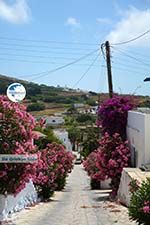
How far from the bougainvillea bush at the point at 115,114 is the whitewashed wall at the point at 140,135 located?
1546mm

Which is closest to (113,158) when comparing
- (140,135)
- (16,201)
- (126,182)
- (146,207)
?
(140,135)

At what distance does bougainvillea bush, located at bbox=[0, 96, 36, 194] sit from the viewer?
14.5m

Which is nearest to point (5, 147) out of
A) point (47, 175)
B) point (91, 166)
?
point (47, 175)

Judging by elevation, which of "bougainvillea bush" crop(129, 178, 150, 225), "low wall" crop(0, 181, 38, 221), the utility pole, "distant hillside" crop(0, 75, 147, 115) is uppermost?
"distant hillside" crop(0, 75, 147, 115)

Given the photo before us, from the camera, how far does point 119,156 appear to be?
26422 mm

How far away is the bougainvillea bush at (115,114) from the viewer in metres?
29.0

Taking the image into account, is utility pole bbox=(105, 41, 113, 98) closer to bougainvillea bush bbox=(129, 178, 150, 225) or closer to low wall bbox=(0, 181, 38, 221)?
low wall bbox=(0, 181, 38, 221)

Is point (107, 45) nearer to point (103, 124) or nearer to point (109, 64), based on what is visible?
point (109, 64)

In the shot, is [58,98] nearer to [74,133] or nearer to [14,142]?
[74,133]

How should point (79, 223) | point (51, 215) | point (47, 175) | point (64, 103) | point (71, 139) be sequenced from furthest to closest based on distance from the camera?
point (64, 103) → point (71, 139) → point (47, 175) → point (51, 215) → point (79, 223)

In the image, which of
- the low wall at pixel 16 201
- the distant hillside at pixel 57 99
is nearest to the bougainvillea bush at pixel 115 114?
the low wall at pixel 16 201

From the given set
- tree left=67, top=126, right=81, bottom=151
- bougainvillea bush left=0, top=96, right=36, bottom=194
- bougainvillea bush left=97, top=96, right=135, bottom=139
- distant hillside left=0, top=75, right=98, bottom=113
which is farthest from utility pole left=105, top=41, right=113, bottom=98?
tree left=67, top=126, right=81, bottom=151

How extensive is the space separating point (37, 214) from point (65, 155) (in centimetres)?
1708

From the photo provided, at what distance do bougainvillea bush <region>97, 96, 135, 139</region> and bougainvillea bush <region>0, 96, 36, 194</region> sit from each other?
14.3m
